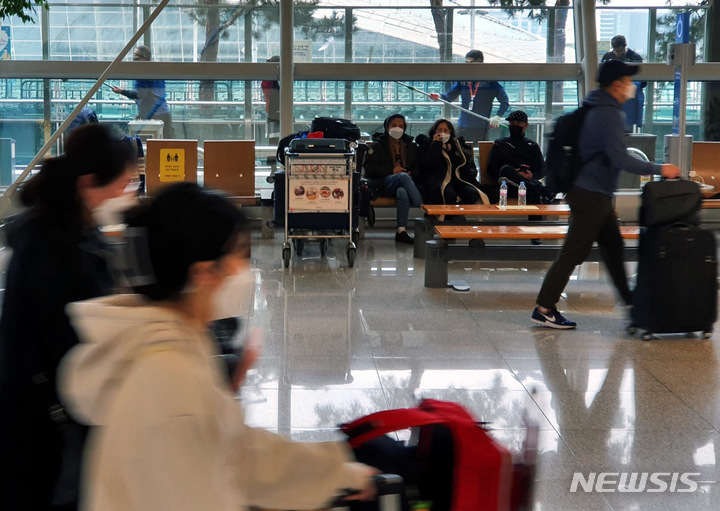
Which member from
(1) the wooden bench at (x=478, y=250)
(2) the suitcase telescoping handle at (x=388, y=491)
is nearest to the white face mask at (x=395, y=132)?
(1) the wooden bench at (x=478, y=250)

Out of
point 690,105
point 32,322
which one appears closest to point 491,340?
point 32,322

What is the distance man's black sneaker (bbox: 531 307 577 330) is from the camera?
6.34m

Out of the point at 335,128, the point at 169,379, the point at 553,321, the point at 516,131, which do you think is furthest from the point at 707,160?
the point at 169,379

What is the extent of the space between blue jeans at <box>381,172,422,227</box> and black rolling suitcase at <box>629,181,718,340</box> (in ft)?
14.1

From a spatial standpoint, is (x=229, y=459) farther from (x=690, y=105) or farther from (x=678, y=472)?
(x=690, y=105)

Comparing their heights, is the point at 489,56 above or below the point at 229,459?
above

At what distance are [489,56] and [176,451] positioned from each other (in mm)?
10820

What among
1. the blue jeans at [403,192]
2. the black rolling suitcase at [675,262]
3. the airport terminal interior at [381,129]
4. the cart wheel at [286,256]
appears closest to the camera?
the airport terminal interior at [381,129]

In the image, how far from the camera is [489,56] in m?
11.8

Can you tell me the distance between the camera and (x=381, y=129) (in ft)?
38.8

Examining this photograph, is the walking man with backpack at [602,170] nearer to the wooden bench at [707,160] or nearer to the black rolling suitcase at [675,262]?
the black rolling suitcase at [675,262]

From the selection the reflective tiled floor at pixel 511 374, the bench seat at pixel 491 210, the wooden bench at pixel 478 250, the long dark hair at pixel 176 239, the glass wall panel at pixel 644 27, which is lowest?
the reflective tiled floor at pixel 511 374

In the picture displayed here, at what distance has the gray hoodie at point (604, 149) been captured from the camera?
5.79 m

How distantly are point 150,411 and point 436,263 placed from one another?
6.25 m
